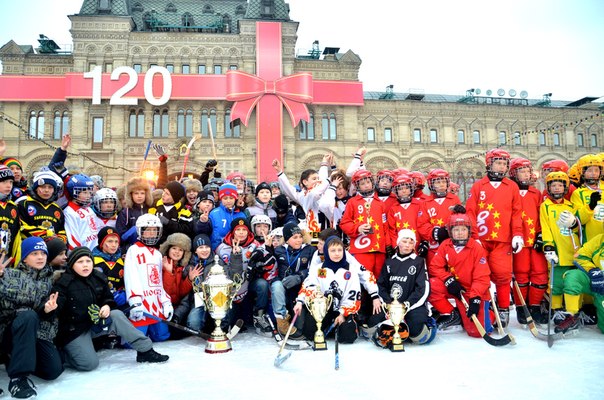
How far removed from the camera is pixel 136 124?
25234mm

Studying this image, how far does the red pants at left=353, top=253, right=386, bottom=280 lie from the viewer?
5.73 m

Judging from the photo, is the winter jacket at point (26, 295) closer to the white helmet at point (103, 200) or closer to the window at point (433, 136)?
the white helmet at point (103, 200)

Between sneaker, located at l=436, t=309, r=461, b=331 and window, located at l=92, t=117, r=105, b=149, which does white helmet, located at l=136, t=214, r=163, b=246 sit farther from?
window, located at l=92, t=117, r=105, b=149

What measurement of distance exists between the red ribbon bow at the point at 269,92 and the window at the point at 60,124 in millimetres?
9573

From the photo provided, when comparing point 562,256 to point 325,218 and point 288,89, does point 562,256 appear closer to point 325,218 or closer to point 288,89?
point 325,218

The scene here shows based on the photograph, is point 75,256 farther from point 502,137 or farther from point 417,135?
point 502,137

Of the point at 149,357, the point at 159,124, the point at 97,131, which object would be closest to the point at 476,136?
the point at 159,124

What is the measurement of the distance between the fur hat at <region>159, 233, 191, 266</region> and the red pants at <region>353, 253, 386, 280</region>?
2165mm

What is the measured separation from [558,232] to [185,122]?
75.5ft

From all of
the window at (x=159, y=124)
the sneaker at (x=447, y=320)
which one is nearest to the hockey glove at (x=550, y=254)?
the sneaker at (x=447, y=320)

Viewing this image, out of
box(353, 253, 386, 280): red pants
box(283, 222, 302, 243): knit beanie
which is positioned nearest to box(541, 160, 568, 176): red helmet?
box(353, 253, 386, 280): red pants

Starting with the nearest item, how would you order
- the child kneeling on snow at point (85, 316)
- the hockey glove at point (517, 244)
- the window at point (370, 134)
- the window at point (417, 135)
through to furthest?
the child kneeling on snow at point (85, 316) < the hockey glove at point (517, 244) < the window at point (370, 134) < the window at point (417, 135)

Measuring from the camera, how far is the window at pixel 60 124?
81.9 feet

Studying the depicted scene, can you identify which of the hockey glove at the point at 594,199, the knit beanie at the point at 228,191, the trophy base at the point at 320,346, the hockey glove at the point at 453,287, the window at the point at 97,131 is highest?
the window at the point at 97,131
